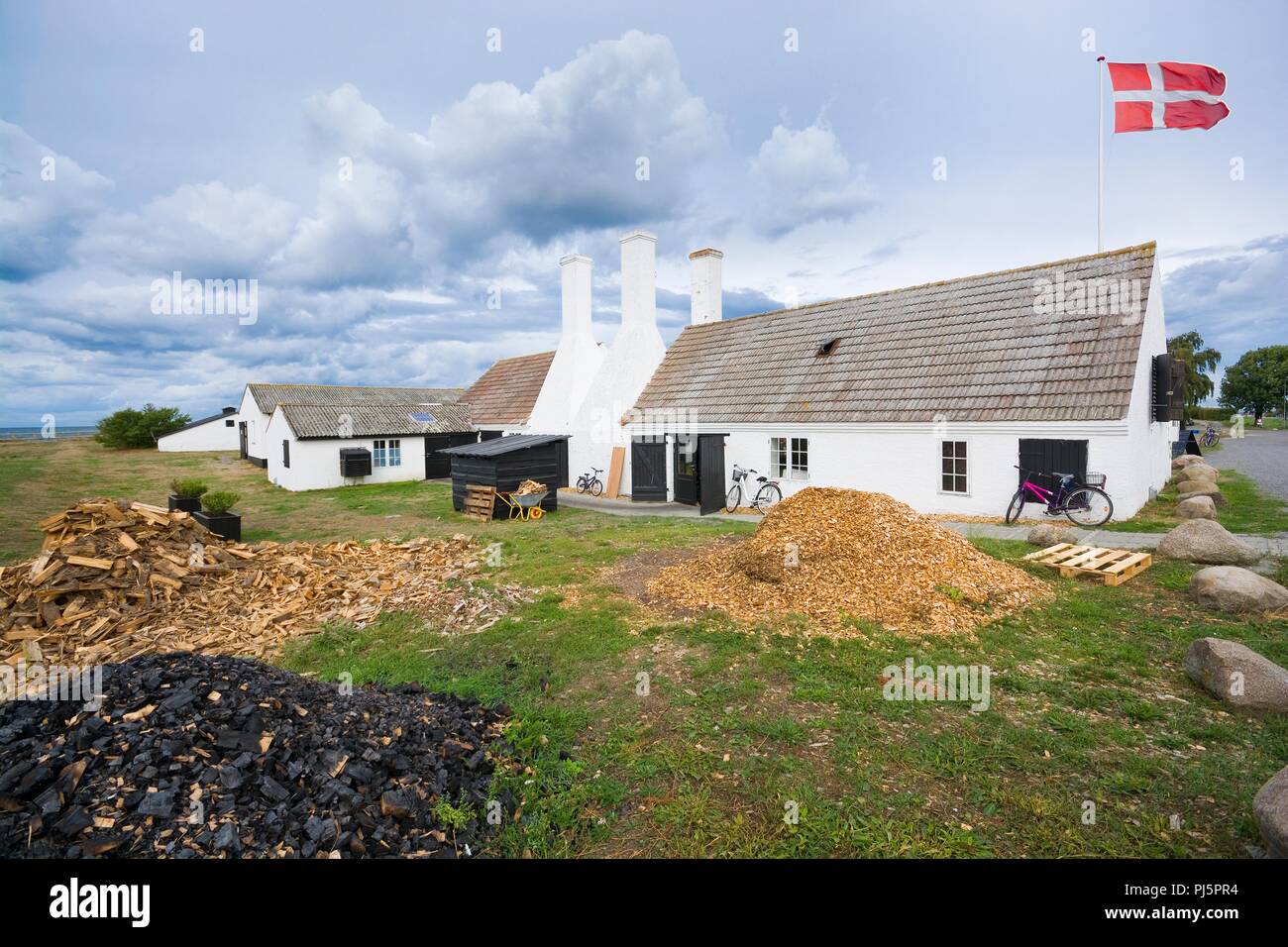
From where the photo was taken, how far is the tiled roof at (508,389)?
28438 millimetres

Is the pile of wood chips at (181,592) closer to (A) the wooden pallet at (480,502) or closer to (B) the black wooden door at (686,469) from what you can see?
(A) the wooden pallet at (480,502)

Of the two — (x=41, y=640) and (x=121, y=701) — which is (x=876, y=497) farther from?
(x=41, y=640)

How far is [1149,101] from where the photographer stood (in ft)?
53.3

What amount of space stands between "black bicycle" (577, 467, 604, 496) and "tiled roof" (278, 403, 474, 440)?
1013 centimetres

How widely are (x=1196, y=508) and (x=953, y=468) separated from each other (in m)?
5.05

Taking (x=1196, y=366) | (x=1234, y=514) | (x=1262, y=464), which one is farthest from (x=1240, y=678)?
(x=1196, y=366)

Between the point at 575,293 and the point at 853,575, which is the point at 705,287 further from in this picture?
the point at 853,575

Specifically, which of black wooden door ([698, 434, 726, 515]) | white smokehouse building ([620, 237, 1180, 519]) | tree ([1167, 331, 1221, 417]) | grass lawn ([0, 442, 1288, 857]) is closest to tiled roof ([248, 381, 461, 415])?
white smokehouse building ([620, 237, 1180, 519])

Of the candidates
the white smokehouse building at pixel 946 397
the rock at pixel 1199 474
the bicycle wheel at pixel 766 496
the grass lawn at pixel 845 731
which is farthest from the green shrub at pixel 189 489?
the rock at pixel 1199 474

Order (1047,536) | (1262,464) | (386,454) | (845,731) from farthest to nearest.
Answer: (386,454) < (1262,464) < (1047,536) < (845,731)

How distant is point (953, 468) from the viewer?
15391 mm

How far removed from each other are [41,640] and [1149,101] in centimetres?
2697

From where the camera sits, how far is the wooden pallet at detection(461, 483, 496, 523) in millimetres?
17297
